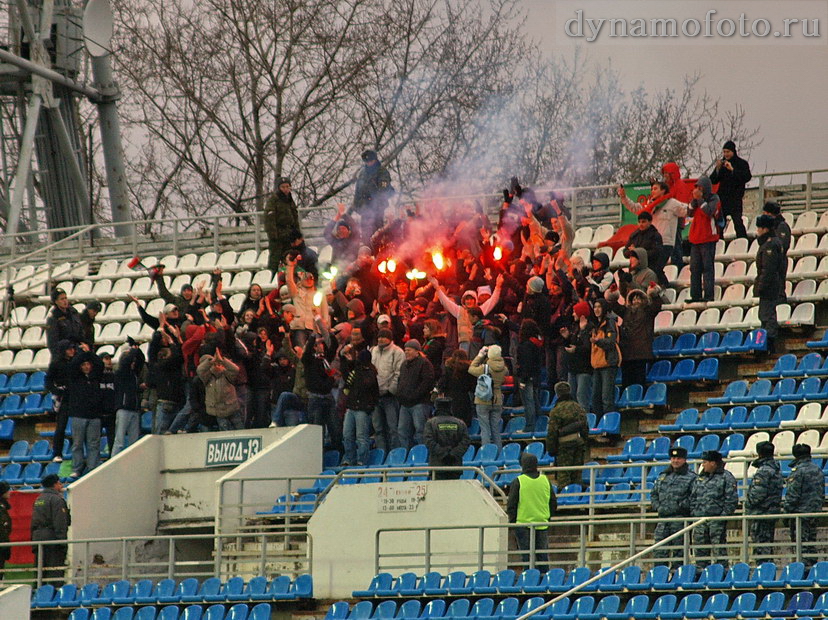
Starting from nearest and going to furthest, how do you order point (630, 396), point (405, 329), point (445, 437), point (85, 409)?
1. point (445, 437)
2. point (630, 396)
3. point (405, 329)
4. point (85, 409)

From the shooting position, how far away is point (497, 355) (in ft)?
72.7

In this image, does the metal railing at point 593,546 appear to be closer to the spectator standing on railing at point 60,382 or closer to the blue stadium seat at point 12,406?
the spectator standing on railing at point 60,382

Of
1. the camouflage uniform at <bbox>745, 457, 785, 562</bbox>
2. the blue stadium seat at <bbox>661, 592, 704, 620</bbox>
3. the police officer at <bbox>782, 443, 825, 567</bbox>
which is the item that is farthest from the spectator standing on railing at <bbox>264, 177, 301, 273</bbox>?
the blue stadium seat at <bbox>661, 592, 704, 620</bbox>

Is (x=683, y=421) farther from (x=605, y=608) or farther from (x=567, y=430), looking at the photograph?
(x=605, y=608)

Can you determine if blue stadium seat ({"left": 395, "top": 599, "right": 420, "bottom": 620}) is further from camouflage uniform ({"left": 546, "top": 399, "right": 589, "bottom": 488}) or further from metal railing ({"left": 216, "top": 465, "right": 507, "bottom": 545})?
camouflage uniform ({"left": 546, "top": 399, "right": 589, "bottom": 488})

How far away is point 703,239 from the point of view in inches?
954

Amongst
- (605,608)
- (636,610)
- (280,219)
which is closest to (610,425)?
(605,608)

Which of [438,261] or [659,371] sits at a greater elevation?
[438,261]

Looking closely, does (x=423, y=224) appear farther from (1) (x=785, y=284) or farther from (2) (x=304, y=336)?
(1) (x=785, y=284)

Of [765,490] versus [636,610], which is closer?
[636,610]

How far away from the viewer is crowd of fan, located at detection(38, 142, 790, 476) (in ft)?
74.5

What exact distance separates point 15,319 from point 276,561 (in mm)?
9970

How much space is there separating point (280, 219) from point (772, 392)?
24.8ft

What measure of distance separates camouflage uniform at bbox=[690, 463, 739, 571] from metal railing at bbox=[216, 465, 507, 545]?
3081mm
